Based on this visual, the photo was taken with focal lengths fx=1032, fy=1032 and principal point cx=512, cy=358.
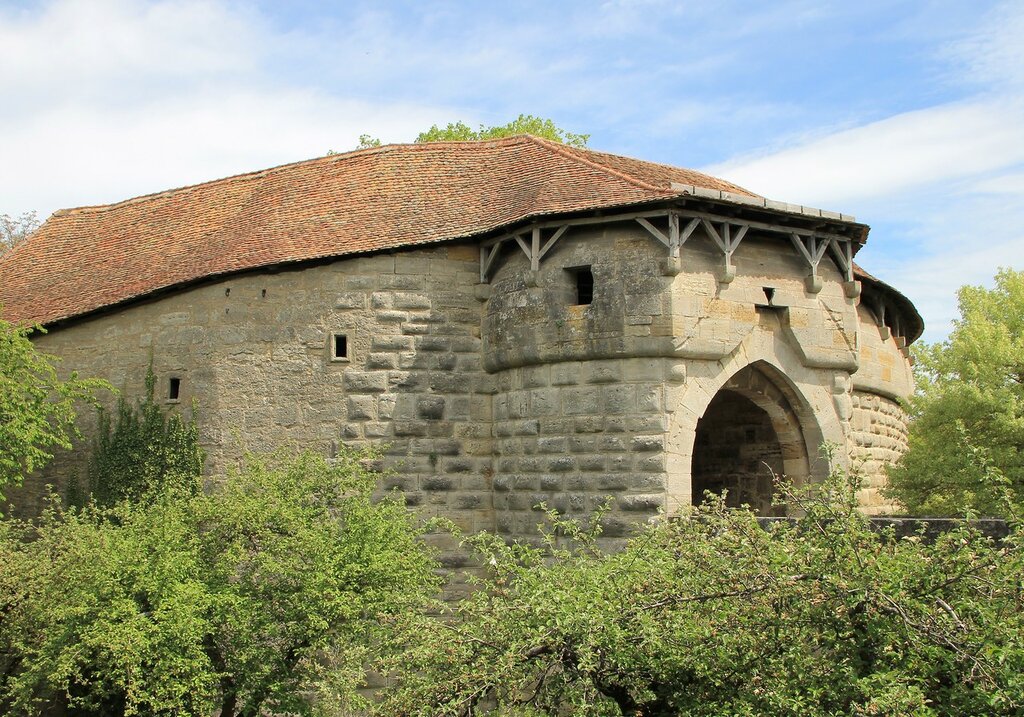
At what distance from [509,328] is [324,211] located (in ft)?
12.2

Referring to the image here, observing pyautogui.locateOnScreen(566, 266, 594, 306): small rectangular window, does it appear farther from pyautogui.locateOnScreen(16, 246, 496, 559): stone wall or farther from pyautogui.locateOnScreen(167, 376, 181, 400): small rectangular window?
pyautogui.locateOnScreen(167, 376, 181, 400): small rectangular window

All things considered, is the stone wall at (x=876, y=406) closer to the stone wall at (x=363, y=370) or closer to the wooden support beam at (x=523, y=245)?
the wooden support beam at (x=523, y=245)

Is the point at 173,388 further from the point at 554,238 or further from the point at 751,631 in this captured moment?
the point at 751,631

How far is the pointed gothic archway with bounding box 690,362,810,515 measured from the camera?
13.4 m

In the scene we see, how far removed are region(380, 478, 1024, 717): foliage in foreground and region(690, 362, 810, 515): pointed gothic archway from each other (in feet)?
19.6

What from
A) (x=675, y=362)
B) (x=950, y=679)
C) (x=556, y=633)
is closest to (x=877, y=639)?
(x=950, y=679)

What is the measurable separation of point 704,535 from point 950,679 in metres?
1.90

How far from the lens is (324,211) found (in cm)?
1495

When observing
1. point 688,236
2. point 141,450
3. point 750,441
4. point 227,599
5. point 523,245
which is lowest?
point 227,599

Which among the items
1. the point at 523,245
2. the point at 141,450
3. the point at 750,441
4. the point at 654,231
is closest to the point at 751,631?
the point at 654,231

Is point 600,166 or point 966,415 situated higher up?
point 600,166

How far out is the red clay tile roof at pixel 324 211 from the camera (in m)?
13.7

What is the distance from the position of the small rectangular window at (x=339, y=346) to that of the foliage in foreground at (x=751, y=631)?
20.7 feet

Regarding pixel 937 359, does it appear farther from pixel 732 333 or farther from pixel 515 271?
pixel 515 271
